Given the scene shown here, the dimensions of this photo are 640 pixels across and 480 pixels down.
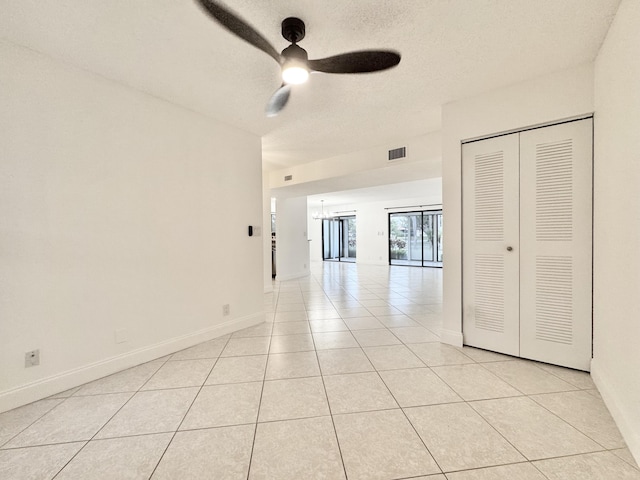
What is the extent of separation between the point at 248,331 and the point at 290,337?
58 centimetres

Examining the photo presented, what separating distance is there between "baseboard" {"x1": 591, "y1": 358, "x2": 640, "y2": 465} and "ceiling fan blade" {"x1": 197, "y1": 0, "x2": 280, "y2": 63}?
115 inches

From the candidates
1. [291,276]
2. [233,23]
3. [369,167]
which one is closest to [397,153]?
[369,167]

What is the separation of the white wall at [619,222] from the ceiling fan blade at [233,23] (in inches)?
79.0

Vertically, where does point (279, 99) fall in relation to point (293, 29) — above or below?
below

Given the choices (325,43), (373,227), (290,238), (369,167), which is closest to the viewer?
(325,43)

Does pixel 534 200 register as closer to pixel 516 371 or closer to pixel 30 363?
pixel 516 371

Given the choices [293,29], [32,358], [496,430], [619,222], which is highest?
[293,29]

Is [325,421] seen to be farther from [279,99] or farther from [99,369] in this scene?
[279,99]

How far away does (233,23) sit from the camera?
145 centimetres

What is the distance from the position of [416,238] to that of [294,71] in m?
9.57

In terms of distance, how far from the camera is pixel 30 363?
6.42 ft

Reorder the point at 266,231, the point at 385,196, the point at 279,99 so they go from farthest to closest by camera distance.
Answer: the point at 385,196 < the point at 266,231 < the point at 279,99

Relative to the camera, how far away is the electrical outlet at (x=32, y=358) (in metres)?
1.94

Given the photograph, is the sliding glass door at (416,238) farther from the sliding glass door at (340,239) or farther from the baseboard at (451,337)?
the baseboard at (451,337)
